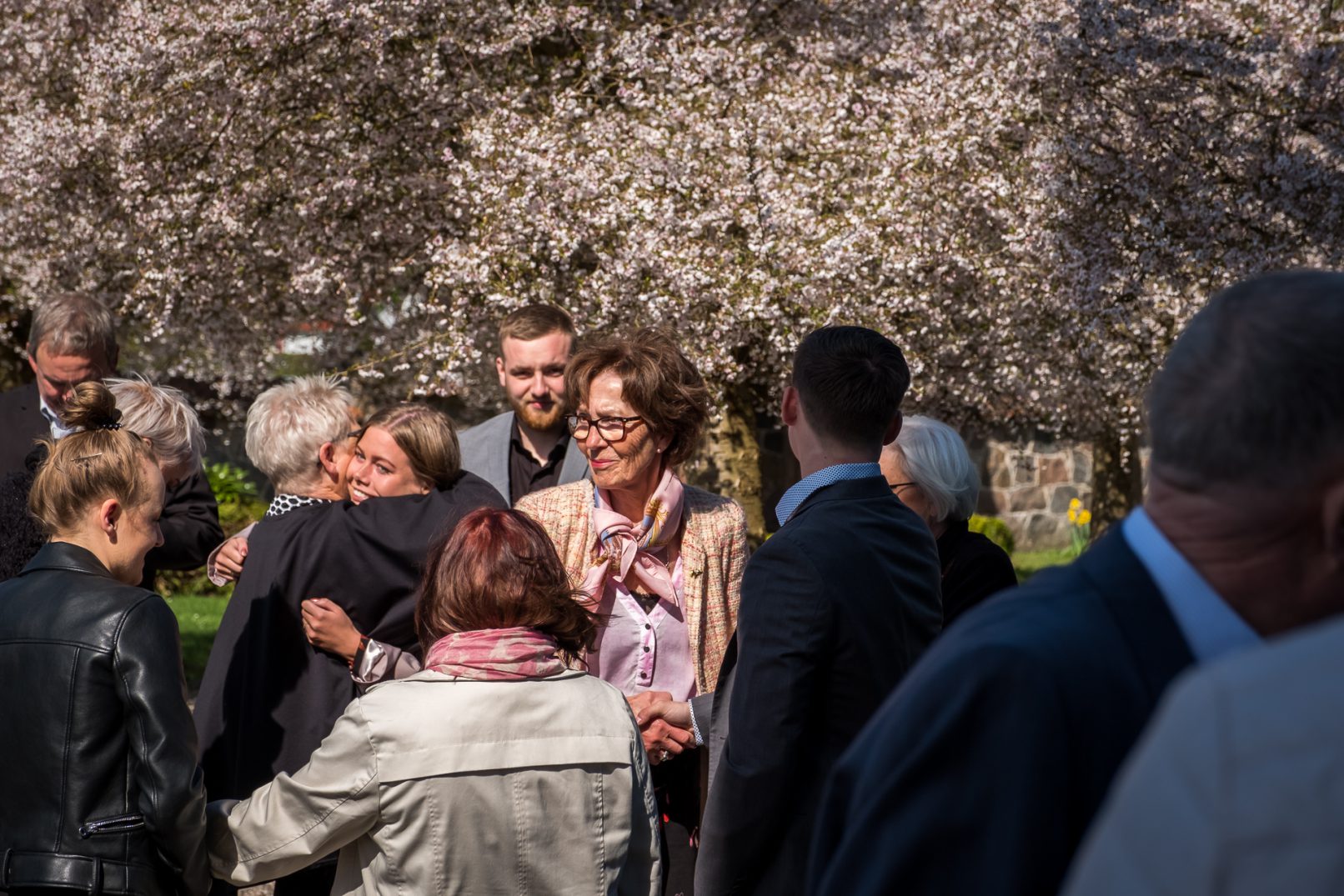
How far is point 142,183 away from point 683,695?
657cm

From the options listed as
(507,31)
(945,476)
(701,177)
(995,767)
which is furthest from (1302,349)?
(507,31)

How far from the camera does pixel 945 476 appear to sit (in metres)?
3.91

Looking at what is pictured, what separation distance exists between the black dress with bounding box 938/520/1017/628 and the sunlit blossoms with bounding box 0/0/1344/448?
4106mm

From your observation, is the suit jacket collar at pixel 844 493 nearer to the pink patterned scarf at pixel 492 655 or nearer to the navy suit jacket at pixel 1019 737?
the pink patterned scarf at pixel 492 655

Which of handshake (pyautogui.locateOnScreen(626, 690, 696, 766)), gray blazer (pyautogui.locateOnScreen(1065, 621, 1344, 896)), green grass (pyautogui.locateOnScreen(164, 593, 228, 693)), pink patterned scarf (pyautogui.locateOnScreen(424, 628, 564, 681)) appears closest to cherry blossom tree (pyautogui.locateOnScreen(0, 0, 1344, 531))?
green grass (pyautogui.locateOnScreen(164, 593, 228, 693))

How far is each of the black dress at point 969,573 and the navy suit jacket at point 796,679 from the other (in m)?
1.18

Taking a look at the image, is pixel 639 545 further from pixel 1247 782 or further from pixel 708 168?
pixel 708 168

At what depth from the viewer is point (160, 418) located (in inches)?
152

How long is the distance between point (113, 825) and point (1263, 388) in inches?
96.0

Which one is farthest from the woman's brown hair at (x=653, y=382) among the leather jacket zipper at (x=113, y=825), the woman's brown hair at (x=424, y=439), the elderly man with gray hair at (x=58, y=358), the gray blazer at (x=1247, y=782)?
the gray blazer at (x=1247, y=782)

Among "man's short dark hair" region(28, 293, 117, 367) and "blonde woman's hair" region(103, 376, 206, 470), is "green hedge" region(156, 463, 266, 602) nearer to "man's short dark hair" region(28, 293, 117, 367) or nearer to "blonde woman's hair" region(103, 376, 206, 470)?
"man's short dark hair" region(28, 293, 117, 367)

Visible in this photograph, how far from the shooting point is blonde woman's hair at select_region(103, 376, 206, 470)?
381cm

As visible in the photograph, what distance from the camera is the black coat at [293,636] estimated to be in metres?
3.44

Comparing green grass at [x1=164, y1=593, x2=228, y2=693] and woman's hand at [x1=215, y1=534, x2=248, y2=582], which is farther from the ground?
woman's hand at [x1=215, y1=534, x2=248, y2=582]
